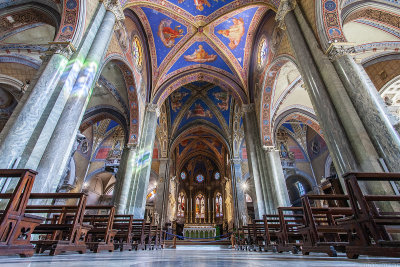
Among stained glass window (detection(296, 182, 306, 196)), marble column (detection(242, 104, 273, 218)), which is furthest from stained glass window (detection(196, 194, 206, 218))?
marble column (detection(242, 104, 273, 218))

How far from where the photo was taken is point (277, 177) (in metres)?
8.12

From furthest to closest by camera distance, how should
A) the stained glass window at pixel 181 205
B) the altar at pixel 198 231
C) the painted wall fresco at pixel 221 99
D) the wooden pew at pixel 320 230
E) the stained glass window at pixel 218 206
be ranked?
the stained glass window at pixel 218 206
the stained glass window at pixel 181 205
the altar at pixel 198 231
the painted wall fresco at pixel 221 99
the wooden pew at pixel 320 230

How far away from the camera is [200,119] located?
1703 cm

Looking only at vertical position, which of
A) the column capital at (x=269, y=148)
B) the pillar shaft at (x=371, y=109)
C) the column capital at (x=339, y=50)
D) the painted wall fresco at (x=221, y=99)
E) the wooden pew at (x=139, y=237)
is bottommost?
the wooden pew at (x=139, y=237)

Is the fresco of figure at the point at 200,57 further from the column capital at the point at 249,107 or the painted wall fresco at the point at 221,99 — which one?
the painted wall fresco at the point at 221,99

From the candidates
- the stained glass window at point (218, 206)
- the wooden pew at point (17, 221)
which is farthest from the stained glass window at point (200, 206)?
the wooden pew at point (17, 221)

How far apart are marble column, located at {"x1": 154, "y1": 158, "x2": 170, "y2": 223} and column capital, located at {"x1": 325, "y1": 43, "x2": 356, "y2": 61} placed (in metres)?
12.8

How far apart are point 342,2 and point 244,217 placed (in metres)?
11.8

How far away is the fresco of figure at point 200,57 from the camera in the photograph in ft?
35.4

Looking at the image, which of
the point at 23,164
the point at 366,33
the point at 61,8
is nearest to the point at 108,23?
the point at 61,8

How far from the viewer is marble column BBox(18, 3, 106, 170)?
343 centimetres

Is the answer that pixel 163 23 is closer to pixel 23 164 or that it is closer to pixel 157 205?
pixel 23 164

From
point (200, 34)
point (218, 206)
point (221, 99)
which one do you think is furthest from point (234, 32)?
point (218, 206)

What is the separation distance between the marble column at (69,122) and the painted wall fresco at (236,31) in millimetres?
6280
